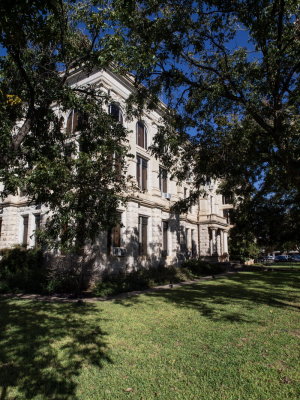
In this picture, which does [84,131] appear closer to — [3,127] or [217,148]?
[3,127]

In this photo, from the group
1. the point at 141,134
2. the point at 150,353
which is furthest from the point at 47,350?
the point at 141,134

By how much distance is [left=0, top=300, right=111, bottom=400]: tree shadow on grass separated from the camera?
422 cm

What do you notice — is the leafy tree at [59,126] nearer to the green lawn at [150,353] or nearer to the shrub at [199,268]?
the green lawn at [150,353]

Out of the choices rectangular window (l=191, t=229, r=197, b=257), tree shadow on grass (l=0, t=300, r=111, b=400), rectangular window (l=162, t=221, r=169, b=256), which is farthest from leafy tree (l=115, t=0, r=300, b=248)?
rectangular window (l=191, t=229, r=197, b=257)

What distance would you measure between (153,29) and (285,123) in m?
5.56

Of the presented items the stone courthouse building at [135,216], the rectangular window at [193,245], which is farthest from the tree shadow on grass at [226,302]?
the rectangular window at [193,245]

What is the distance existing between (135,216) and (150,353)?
44.9 ft

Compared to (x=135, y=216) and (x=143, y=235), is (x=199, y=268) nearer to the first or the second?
(x=143, y=235)

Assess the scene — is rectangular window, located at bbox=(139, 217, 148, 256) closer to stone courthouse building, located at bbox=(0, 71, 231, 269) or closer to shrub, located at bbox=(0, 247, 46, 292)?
stone courthouse building, located at bbox=(0, 71, 231, 269)

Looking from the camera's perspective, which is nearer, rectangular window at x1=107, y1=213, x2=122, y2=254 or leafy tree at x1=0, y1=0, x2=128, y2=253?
leafy tree at x1=0, y1=0, x2=128, y2=253

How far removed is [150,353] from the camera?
552 cm

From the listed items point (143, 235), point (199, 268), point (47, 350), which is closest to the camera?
point (47, 350)

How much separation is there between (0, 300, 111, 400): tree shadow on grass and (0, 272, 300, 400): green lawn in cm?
2

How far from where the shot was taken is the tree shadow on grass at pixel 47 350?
4.22m
